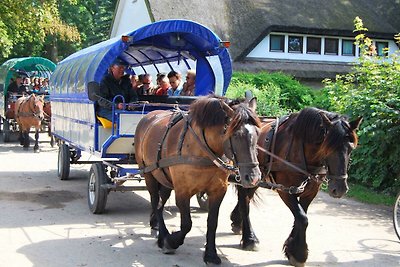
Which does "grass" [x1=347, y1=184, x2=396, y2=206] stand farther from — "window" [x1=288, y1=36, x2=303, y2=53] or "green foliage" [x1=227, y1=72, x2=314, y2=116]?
"window" [x1=288, y1=36, x2=303, y2=53]

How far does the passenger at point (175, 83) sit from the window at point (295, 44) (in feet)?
62.6

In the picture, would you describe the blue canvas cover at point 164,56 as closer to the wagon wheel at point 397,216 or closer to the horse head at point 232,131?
the horse head at point 232,131

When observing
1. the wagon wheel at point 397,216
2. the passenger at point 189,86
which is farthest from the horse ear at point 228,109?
the passenger at point 189,86

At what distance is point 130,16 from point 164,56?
21.8m

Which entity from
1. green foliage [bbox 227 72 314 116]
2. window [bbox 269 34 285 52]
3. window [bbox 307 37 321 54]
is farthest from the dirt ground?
window [bbox 307 37 321 54]

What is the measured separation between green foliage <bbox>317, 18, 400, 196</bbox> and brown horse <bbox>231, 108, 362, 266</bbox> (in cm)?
408

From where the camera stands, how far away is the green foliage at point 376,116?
979 centimetres

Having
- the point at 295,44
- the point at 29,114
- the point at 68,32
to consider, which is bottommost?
the point at 29,114

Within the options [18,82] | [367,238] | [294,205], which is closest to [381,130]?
[367,238]

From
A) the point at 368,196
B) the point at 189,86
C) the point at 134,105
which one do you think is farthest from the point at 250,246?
the point at 368,196

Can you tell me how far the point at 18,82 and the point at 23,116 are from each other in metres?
4.17

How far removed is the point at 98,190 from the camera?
8125 millimetres

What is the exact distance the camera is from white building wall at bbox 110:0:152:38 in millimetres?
28517

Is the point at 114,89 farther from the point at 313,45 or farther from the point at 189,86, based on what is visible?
the point at 313,45
